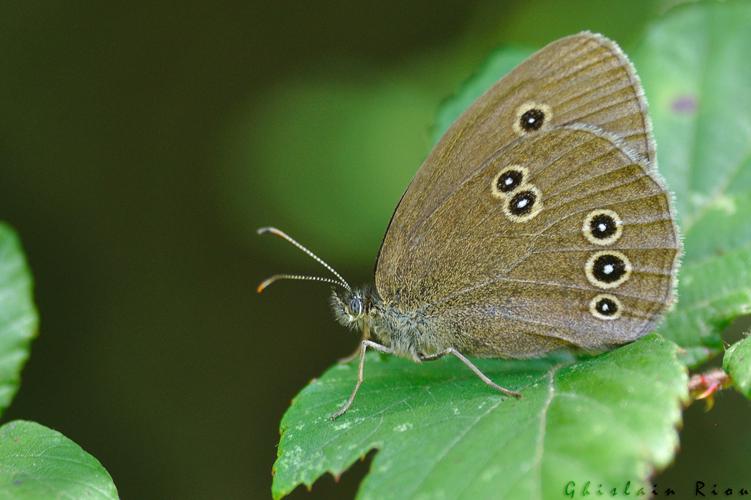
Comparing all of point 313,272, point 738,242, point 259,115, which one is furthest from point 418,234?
point 259,115

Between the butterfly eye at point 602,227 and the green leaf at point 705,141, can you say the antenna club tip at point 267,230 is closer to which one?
the butterfly eye at point 602,227

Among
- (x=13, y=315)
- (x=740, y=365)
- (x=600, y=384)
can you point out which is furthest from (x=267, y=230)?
(x=740, y=365)

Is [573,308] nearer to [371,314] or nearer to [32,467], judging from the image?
[371,314]

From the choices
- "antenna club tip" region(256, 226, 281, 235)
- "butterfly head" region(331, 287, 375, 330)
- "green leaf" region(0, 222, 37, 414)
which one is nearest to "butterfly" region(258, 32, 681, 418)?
"butterfly head" region(331, 287, 375, 330)

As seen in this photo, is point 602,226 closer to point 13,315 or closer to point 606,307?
point 606,307

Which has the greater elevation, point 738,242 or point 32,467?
point 738,242

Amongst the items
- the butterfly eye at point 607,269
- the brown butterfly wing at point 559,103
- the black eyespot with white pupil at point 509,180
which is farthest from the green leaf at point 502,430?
the brown butterfly wing at point 559,103
